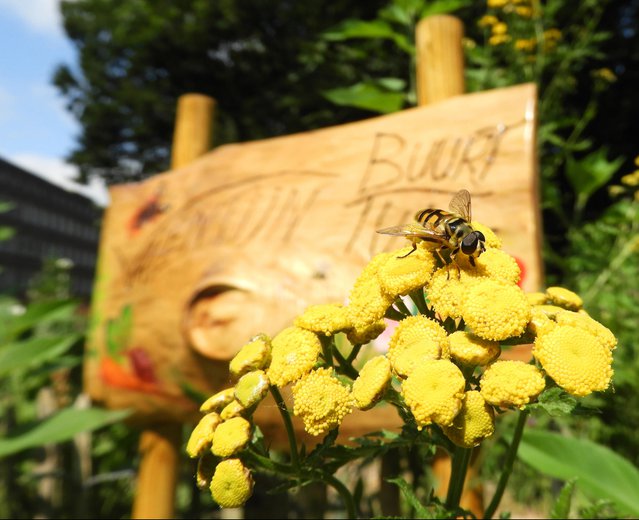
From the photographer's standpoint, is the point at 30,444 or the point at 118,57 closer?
the point at 30,444

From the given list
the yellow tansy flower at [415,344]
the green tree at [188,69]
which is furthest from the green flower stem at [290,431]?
the green tree at [188,69]

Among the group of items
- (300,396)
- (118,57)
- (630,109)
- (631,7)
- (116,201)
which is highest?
(118,57)

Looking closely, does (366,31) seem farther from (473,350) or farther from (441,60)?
(473,350)

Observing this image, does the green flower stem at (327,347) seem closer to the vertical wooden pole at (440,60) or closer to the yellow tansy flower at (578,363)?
the yellow tansy flower at (578,363)

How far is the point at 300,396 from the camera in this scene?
482 mm

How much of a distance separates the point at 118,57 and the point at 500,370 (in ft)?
27.9

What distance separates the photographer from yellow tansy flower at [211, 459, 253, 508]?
0.50 metres

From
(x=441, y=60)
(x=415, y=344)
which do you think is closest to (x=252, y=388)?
(x=415, y=344)

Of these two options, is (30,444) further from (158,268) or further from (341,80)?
(341,80)

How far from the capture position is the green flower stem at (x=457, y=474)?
54 cm

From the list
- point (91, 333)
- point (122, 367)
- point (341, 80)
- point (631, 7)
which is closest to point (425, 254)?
point (122, 367)

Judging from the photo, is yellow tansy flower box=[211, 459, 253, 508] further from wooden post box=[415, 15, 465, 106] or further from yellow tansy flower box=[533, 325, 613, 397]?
wooden post box=[415, 15, 465, 106]

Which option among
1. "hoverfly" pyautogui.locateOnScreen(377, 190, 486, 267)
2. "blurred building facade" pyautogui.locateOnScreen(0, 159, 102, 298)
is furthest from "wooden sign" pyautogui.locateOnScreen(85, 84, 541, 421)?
"blurred building facade" pyautogui.locateOnScreen(0, 159, 102, 298)

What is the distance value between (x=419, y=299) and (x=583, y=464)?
671 mm
